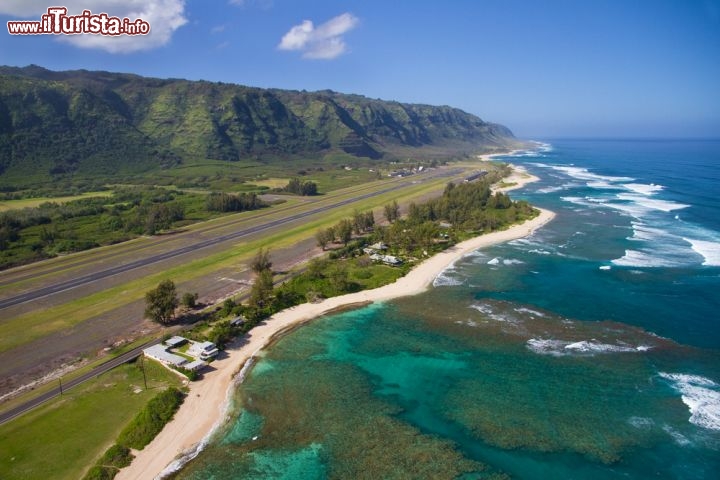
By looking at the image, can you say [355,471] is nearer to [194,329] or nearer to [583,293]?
[194,329]

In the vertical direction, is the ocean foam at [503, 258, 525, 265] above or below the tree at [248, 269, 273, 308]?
below

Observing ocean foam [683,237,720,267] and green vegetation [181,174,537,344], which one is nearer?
green vegetation [181,174,537,344]

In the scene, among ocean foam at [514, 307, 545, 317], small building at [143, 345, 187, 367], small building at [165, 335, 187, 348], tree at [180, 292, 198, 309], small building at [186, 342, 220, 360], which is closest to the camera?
small building at [143, 345, 187, 367]

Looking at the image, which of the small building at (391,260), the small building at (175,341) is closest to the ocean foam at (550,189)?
the small building at (391,260)

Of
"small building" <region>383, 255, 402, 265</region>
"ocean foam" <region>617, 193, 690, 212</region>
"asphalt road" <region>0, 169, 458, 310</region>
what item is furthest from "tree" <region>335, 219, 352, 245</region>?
"ocean foam" <region>617, 193, 690, 212</region>

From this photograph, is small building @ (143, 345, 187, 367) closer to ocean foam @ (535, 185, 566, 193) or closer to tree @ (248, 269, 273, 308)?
tree @ (248, 269, 273, 308)

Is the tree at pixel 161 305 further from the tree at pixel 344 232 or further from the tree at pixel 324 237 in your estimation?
the tree at pixel 344 232
